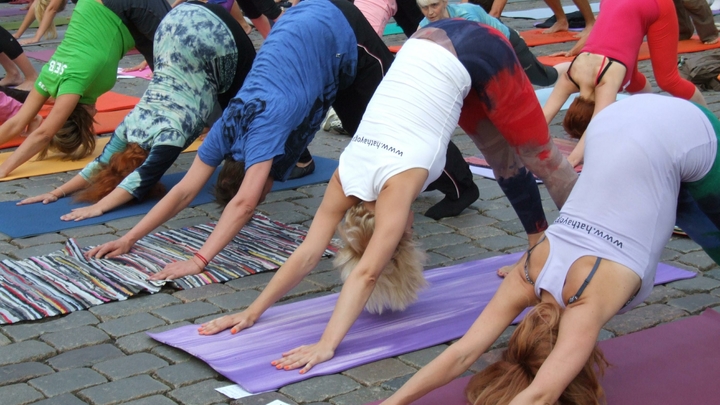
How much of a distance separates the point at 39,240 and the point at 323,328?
1976 mm

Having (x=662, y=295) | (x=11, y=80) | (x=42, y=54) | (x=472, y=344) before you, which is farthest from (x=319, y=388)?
(x=42, y=54)

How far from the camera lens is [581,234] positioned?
8.67 feet

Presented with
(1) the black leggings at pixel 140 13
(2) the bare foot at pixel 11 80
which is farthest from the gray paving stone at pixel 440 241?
(2) the bare foot at pixel 11 80

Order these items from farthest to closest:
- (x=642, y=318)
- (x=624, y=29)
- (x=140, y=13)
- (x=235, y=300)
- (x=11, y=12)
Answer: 1. (x=11, y=12)
2. (x=140, y=13)
3. (x=624, y=29)
4. (x=235, y=300)
5. (x=642, y=318)

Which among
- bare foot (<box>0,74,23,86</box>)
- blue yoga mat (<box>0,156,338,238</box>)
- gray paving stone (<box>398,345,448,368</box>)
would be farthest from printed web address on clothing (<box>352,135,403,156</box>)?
bare foot (<box>0,74,23,86</box>)

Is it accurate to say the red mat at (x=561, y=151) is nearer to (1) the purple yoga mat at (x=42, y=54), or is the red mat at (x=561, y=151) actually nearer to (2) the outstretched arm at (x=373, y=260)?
(2) the outstretched arm at (x=373, y=260)

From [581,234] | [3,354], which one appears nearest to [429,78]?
[581,234]

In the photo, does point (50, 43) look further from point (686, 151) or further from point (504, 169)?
point (686, 151)

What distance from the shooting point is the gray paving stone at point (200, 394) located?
2.92 m

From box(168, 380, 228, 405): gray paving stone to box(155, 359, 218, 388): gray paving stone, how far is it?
0.13 ft

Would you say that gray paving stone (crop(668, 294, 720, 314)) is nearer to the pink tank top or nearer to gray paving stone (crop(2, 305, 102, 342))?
the pink tank top

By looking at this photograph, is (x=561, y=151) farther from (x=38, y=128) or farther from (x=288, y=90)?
(x=38, y=128)

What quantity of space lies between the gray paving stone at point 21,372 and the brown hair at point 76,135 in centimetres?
292

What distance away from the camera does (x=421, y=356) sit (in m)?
3.25
